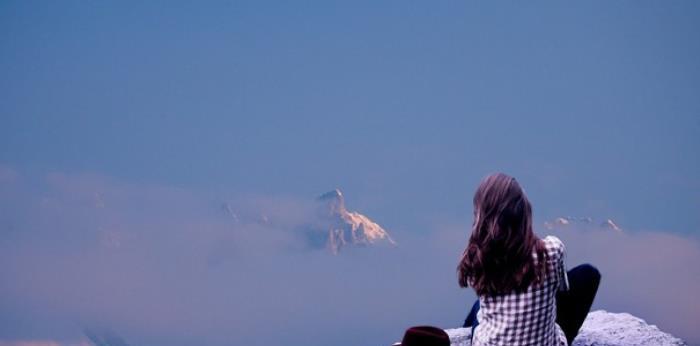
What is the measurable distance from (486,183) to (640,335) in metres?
2.28

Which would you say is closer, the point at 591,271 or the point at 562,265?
the point at 562,265

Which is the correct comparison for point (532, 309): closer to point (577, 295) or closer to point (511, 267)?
point (511, 267)

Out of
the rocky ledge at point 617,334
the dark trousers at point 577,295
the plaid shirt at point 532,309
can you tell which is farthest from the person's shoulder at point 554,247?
the rocky ledge at point 617,334

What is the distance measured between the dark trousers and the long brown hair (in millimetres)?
586

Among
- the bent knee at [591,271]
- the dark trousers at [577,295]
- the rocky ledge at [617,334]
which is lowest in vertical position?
the rocky ledge at [617,334]

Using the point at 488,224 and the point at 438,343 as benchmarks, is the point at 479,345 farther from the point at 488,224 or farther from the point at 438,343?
the point at 488,224

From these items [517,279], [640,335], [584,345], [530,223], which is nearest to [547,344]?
[517,279]

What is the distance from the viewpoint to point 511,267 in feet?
7.87

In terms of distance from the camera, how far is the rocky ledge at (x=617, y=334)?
3.74m

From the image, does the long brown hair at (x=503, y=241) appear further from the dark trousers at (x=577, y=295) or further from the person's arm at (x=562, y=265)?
the dark trousers at (x=577, y=295)

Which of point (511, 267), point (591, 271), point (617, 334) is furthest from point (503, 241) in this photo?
point (617, 334)

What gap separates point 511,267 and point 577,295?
27.9 inches

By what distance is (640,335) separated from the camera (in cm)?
395

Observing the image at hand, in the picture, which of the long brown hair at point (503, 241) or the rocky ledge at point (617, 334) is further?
the rocky ledge at point (617, 334)
